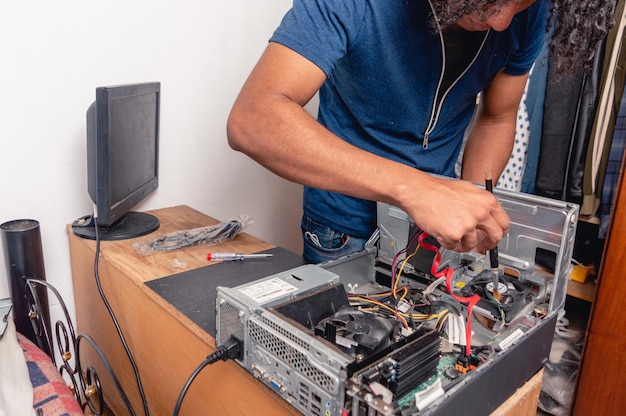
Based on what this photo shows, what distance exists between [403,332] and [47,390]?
65 centimetres

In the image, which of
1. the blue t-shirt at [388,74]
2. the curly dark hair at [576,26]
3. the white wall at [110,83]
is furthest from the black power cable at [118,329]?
the curly dark hair at [576,26]

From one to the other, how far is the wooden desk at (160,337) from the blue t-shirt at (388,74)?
34 centimetres

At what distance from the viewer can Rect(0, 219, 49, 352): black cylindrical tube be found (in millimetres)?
1042

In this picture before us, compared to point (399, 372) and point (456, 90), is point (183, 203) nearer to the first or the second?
point (456, 90)

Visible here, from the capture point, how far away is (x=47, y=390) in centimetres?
83

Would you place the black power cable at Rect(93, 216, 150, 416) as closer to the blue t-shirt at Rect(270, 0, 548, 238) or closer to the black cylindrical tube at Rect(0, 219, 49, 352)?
the black cylindrical tube at Rect(0, 219, 49, 352)

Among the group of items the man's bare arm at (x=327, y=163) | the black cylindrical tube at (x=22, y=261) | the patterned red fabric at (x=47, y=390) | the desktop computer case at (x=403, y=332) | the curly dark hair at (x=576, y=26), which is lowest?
the patterned red fabric at (x=47, y=390)

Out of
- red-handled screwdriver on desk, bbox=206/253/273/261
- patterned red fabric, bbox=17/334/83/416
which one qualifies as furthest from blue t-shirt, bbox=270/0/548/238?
patterned red fabric, bbox=17/334/83/416

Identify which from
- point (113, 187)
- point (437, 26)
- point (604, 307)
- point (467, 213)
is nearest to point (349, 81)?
point (437, 26)

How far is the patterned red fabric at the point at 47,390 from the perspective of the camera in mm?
792

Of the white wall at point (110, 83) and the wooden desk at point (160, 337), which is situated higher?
the white wall at point (110, 83)

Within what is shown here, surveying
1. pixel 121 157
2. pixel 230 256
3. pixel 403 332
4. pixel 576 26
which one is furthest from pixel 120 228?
pixel 576 26

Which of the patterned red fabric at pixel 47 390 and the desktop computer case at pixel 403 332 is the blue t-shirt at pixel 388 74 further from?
the patterned red fabric at pixel 47 390

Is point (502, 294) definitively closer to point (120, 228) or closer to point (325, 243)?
point (325, 243)
